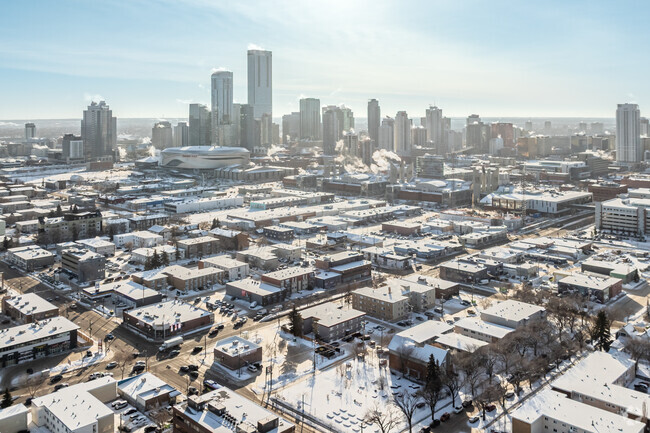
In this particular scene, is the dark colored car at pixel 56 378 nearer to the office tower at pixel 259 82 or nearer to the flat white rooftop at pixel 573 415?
the flat white rooftop at pixel 573 415

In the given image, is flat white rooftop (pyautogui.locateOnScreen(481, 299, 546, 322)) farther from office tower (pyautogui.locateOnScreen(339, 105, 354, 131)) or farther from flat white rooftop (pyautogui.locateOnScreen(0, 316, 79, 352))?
office tower (pyautogui.locateOnScreen(339, 105, 354, 131))

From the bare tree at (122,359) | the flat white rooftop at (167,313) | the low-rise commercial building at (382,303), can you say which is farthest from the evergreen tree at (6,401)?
the low-rise commercial building at (382,303)

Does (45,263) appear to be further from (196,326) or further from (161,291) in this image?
(196,326)

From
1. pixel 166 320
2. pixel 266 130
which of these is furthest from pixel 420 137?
pixel 166 320

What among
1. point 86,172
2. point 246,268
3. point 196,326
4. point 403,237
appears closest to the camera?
point 196,326

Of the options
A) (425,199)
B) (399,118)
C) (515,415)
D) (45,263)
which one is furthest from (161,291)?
(399,118)

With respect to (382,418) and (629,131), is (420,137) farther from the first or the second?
(382,418)
